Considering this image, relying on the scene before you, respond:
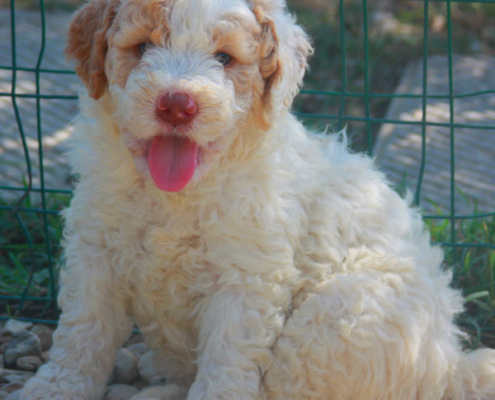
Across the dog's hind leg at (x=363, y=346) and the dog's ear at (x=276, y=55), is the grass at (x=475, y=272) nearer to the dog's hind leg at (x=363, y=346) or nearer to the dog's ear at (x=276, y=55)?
the dog's hind leg at (x=363, y=346)

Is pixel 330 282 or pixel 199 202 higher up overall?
pixel 199 202

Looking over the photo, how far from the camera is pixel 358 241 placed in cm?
367

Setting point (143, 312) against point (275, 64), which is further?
point (143, 312)

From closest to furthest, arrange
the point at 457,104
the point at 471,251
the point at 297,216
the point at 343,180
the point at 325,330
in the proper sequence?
1. the point at 325,330
2. the point at 297,216
3. the point at 343,180
4. the point at 471,251
5. the point at 457,104

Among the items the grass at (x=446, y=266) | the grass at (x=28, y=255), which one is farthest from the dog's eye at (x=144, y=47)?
the grass at (x=446, y=266)

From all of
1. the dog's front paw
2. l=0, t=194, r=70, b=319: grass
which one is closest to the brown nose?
the dog's front paw

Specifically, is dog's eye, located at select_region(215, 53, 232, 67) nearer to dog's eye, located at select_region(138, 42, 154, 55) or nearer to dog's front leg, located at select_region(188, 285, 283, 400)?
dog's eye, located at select_region(138, 42, 154, 55)

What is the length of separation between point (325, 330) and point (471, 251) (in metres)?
1.83

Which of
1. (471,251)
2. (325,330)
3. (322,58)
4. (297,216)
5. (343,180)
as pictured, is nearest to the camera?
(325,330)

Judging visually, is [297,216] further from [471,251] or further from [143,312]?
[471,251]

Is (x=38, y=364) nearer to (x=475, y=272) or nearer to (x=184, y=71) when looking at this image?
(x=184, y=71)

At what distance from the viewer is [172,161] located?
3203 mm

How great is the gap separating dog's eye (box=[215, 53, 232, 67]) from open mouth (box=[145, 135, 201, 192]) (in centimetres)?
37

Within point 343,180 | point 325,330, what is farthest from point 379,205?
point 325,330
